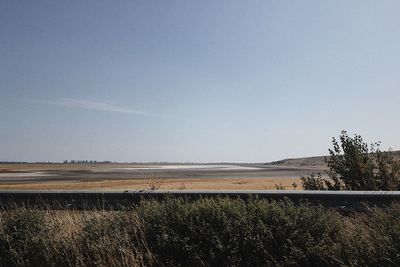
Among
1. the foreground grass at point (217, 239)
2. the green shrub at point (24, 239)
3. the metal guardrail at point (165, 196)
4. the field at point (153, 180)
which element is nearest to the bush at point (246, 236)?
the foreground grass at point (217, 239)

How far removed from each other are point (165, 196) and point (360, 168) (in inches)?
260

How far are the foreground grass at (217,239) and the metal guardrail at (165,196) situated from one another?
0.47 metres

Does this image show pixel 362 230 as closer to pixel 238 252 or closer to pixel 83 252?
pixel 238 252

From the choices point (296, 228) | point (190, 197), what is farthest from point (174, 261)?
point (190, 197)

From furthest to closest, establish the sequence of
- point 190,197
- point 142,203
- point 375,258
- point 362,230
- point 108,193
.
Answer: point 108,193, point 190,197, point 142,203, point 362,230, point 375,258

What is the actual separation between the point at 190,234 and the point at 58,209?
445 cm

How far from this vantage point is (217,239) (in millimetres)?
6395

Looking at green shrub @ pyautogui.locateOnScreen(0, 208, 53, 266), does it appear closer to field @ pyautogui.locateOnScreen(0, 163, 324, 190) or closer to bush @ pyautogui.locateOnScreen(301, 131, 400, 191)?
field @ pyautogui.locateOnScreen(0, 163, 324, 190)

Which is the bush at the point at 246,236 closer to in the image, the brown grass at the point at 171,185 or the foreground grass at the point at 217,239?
the foreground grass at the point at 217,239

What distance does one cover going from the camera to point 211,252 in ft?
20.9

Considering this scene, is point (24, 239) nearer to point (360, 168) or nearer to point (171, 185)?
point (360, 168)

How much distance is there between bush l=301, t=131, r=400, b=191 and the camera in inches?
489

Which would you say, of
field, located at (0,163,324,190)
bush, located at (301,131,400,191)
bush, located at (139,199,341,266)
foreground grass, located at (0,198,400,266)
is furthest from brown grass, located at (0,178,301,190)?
bush, located at (139,199,341,266)

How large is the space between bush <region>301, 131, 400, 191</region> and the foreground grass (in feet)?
17.8
